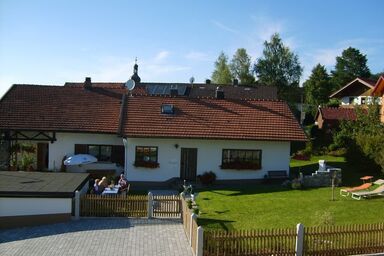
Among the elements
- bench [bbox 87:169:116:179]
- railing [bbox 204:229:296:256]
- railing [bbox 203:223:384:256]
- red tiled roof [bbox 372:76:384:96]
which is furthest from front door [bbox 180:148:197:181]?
red tiled roof [bbox 372:76:384:96]

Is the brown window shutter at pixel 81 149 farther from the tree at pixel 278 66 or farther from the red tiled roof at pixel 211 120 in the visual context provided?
the tree at pixel 278 66

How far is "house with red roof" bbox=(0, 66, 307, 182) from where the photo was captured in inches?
1053

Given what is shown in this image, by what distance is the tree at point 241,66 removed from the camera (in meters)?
68.8

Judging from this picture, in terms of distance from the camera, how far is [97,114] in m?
29.5

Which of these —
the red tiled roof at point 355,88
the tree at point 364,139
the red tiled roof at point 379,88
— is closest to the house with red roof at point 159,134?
the tree at point 364,139

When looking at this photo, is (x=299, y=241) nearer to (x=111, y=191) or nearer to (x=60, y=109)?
(x=111, y=191)

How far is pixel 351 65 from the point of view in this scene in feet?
251

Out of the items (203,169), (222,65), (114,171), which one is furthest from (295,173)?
(222,65)

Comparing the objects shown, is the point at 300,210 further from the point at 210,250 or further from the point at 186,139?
the point at 186,139

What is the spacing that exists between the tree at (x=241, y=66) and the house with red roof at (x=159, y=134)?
127 ft

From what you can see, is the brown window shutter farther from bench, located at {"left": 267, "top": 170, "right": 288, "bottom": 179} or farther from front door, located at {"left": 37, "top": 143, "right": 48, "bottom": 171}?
bench, located at {"left": 267, "top": 170, "right": 288, "bottom": 179}

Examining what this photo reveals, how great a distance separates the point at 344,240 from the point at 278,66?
53243 mm

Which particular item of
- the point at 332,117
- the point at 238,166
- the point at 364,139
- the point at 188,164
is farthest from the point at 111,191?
the point at 332,117

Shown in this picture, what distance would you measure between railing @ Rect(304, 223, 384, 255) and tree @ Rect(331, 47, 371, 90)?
62610mm
